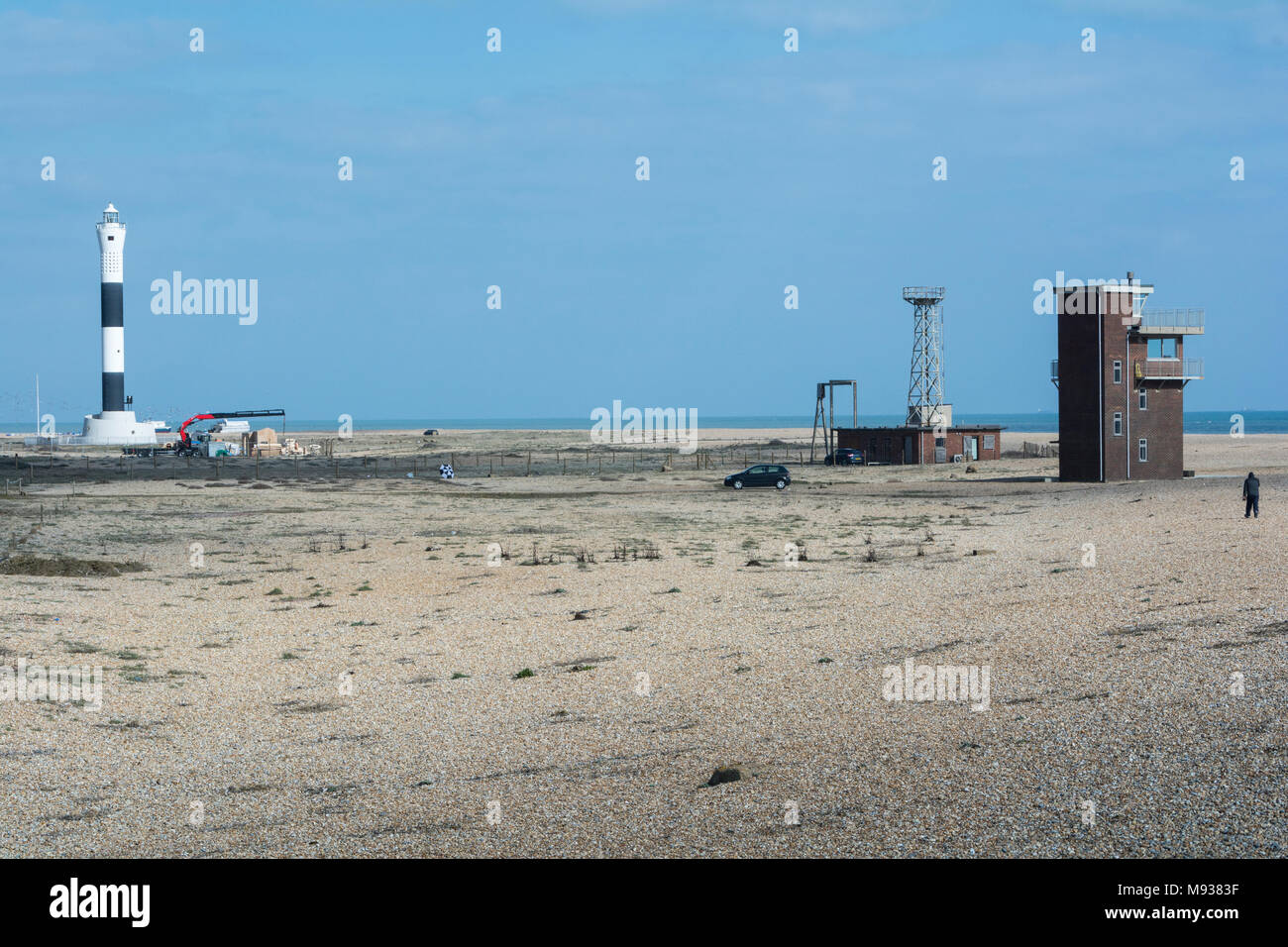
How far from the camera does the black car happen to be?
59406 millimetres

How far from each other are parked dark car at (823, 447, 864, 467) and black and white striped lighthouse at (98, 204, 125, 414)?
216 ft

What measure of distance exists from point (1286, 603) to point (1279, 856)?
11.0 meters

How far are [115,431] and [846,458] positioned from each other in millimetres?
69237

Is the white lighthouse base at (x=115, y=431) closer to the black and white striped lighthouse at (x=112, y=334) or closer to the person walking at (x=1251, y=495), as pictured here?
the black and white striped lighthouse at (x=112, y=334)

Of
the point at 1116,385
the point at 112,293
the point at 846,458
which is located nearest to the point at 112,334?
the point at 112,293

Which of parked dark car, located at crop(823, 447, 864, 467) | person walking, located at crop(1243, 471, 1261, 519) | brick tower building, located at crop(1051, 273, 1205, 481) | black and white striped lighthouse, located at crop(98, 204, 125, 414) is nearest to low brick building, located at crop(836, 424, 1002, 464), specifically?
parked dark car, located at crop(823, 447, 864, 467)

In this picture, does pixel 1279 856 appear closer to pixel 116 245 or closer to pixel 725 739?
pixel 725 739

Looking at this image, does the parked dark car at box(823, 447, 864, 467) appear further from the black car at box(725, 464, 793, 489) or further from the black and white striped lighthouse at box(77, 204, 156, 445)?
the black and white striped lighthouse at box(77, 204, 156, 445)

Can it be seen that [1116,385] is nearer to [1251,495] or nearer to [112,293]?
[1251,495]

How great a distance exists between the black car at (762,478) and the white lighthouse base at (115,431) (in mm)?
68508

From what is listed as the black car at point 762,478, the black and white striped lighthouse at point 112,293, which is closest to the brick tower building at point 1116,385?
the black car at point 762,478

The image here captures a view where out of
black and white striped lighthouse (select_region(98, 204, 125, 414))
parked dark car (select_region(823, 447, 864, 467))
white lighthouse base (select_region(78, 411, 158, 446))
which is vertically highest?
black and white striped lighthouse (select_region(98, 204, 125, 414))
